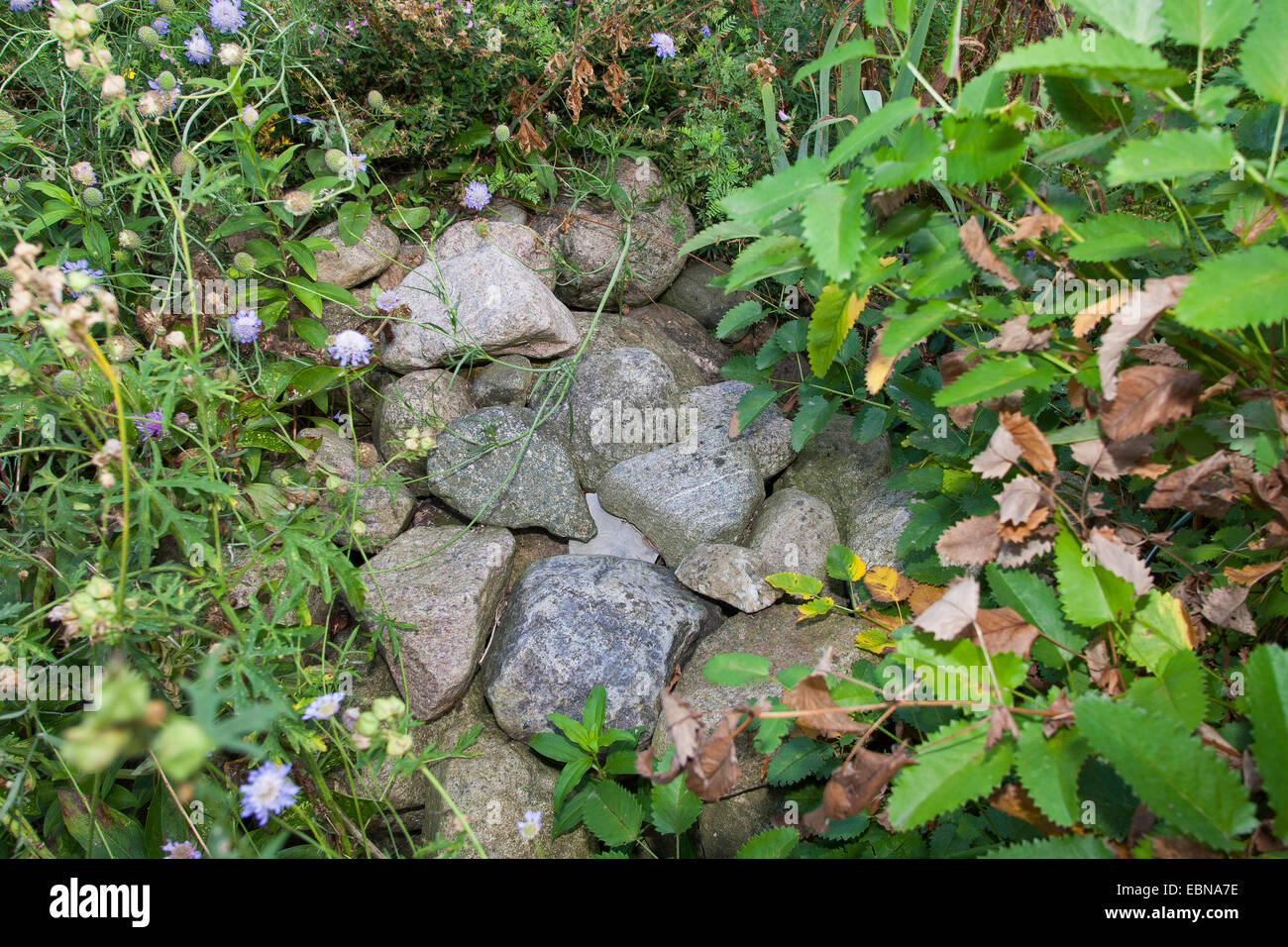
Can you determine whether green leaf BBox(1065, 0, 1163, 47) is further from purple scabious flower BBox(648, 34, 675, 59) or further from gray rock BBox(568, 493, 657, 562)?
purple scabious flower BBox(648, 34, 675, 59)

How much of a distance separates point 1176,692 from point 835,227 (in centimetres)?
77

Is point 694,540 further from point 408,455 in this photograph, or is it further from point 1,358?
point 1,358

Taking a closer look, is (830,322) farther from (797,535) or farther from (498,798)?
(498,798)

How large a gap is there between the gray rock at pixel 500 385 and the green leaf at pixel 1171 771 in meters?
1.94

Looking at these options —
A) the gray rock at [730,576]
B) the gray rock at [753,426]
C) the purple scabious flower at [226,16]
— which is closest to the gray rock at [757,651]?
the gray rock at [730,576]

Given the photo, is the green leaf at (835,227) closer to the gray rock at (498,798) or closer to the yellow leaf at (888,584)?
the yellow leaf at (888,584)

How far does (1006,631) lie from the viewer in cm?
119

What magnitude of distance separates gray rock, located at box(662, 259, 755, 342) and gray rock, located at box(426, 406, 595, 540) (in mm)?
913

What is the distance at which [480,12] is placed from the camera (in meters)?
2.69

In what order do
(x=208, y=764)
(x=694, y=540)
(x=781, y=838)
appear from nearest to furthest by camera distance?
(x=781, y=838), (x=208, y=764), (x=694, y=540)

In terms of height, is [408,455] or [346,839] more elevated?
[408,455]

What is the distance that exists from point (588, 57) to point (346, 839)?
8.14 ft

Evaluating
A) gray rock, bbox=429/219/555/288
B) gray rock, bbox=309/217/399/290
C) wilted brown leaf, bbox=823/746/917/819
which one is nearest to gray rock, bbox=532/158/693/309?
gray rock, bbox=429/219/555/288

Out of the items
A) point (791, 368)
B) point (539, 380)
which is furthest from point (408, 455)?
point (791, 368)
